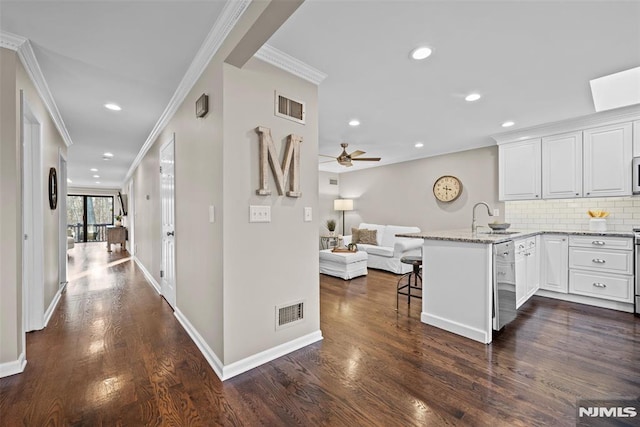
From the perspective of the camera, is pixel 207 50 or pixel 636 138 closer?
pixel 207 50

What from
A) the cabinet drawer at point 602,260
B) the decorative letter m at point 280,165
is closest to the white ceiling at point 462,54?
the decorative letter m at point 280,165

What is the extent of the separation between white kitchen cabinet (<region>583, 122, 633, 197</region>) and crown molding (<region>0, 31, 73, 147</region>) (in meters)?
5.81

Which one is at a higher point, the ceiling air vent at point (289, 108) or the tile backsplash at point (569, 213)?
the ceiling air vent at point (289, 108)

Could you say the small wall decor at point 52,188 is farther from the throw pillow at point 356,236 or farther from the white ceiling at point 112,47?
the throw pillow at point 356,236

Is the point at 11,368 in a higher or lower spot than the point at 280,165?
lower

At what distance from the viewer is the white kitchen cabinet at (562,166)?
368 centimetres

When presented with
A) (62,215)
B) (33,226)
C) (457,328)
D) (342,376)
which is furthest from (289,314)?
(62,215)

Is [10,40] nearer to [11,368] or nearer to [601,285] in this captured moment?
[11,368]

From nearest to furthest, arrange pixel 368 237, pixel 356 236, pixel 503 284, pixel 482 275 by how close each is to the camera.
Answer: pixel 482 275, pixel 503 284, pixel 368 237, pixel 356 236

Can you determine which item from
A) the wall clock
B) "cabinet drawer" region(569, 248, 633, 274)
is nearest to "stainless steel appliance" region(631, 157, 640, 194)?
"cabinet drawer" region(569, 248, 633, 274)

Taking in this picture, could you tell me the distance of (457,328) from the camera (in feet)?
8.62

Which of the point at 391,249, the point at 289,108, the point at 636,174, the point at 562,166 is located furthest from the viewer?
the point at 391,249

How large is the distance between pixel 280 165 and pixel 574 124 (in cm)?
401

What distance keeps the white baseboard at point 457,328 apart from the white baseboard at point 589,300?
2.10 metres
